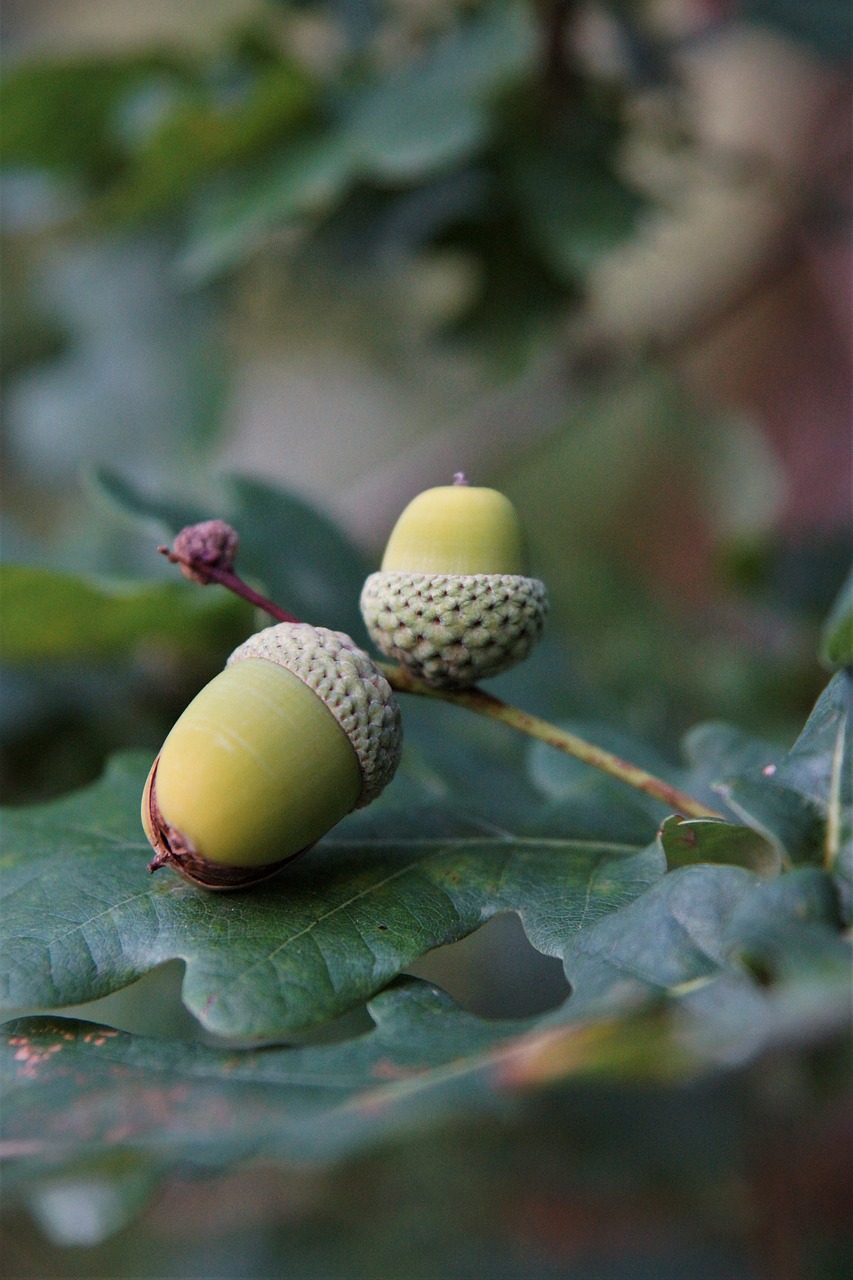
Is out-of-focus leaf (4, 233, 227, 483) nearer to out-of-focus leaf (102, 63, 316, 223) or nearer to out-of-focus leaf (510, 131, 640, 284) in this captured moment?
out-of-focus leaf (102, 63, 316, 223)

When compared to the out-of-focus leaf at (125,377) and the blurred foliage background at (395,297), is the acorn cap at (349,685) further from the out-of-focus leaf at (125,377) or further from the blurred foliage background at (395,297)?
the out-of-focus leaf at (125,377)

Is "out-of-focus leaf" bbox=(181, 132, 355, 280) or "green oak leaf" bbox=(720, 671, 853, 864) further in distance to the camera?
"out-of-focus leaf" bbox=(181, 132, 355, 280)

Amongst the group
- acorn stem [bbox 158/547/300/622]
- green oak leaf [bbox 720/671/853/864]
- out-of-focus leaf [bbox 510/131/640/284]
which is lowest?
green oak leaf [bbox 720/671/853/864]

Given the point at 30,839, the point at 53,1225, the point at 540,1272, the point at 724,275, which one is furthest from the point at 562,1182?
the point at 724,275

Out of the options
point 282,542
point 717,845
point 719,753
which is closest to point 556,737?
point 717,845

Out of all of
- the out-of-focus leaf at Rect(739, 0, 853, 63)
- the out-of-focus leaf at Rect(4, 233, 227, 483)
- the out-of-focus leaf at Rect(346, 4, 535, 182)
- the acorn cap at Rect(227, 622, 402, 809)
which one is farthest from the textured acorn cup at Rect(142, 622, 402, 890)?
the out-of-focus leaf at Rect(739, 0, 853, 63)

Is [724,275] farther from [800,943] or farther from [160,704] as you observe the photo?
[800,943]

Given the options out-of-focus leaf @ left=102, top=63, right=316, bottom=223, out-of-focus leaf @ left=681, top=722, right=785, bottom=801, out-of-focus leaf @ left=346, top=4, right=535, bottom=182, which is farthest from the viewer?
out-of-focus leaf @ left=102, top=63, right=316, bottom=223
